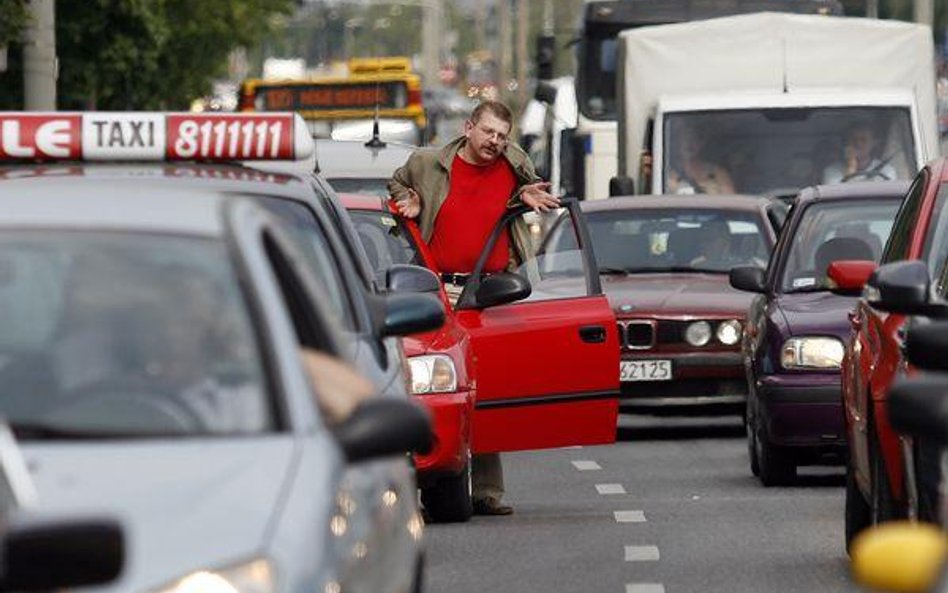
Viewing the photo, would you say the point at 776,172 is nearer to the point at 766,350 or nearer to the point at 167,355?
the point at 766,350

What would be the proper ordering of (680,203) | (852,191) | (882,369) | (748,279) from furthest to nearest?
(680,203) → (852,191) → (748,279) → (882,369)

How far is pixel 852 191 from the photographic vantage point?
17781mm

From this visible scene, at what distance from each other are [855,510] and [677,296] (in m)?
8.42

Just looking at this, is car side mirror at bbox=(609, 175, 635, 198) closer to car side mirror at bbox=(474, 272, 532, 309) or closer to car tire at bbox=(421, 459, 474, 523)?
car side mirror at bbox=(474, 272, 532, 309)

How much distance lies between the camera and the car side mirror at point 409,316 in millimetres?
9438

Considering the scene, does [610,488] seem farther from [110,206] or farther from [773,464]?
[110,206]

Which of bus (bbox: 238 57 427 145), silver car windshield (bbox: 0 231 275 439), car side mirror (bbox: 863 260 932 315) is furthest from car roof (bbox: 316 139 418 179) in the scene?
bus (bbox: 238 57 427 145)

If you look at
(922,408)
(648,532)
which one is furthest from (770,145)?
(922,408)

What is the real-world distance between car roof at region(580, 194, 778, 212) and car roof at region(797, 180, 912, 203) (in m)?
3.62

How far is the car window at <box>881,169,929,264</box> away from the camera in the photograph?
39.7 feet

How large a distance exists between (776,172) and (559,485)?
9776 millimetres

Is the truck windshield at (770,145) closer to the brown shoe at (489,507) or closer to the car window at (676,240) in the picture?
the car window at (676,240)

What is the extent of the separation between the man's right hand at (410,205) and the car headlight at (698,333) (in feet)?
16.2

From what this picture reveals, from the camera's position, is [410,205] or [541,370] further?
[410,205]
